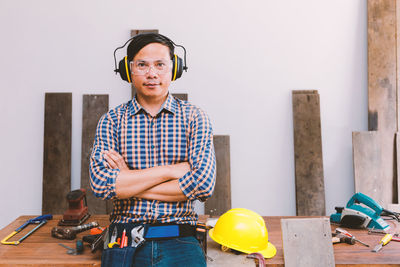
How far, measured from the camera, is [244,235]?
6.26ft

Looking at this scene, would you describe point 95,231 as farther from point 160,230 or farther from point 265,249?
point 265,249

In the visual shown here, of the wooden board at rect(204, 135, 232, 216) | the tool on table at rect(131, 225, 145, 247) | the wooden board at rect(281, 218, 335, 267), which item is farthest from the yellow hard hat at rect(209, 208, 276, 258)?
the wooden board at rect(204, 135, 232, 216)

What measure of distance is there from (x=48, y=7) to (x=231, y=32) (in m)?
1.66

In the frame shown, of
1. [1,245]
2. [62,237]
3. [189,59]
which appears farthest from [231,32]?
[1,245]

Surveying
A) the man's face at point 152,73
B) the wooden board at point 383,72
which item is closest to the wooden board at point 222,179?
the man's face at point 152,73

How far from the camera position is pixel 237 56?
117 inches

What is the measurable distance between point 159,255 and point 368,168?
214 cm

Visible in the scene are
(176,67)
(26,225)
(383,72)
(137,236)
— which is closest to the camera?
(137,236)

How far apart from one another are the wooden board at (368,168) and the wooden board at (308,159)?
304 mm

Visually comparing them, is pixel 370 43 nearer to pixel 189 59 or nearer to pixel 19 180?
pixel 189 59

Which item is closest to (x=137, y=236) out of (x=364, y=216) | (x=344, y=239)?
(x=344, y=239)

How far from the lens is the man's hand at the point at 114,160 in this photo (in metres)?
1.86

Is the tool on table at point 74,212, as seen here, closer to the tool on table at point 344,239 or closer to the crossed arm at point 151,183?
the crossed arm at point 151,183

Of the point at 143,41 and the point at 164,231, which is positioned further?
the point at 143,41
